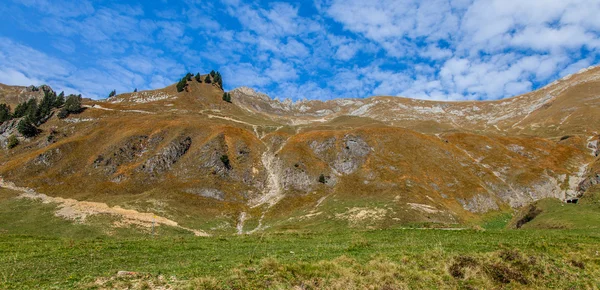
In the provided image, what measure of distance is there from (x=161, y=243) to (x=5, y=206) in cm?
5685

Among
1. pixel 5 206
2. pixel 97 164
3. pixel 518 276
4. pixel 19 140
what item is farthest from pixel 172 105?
pixel 518 276

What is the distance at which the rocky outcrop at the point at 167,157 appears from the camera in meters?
89.4

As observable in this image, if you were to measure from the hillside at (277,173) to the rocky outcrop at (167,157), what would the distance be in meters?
0.32

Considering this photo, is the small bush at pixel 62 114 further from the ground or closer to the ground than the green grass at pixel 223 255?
further from the ground

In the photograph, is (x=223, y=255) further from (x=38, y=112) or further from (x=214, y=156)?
(x=38, y=112)

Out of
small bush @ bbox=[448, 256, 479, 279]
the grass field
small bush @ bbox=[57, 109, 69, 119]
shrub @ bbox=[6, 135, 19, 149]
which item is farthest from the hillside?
small bush @ bbox=[448, 256, 479, 279]

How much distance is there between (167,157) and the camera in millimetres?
94375

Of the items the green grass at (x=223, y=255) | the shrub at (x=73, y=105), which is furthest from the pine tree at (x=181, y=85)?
the green grass at (x=223, y=255)

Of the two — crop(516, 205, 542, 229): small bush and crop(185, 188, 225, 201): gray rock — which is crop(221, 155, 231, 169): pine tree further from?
crop(516, 205, 542, 229): small bush

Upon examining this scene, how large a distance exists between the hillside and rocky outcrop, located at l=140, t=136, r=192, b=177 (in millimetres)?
321

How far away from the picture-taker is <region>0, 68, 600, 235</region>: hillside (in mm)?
67125

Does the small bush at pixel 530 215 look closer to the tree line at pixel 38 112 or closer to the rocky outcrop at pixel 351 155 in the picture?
the rocky outcrop at pixel 351 155

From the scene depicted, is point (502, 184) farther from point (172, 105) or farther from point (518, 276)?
point (172, 105)

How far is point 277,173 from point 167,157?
33715mm
